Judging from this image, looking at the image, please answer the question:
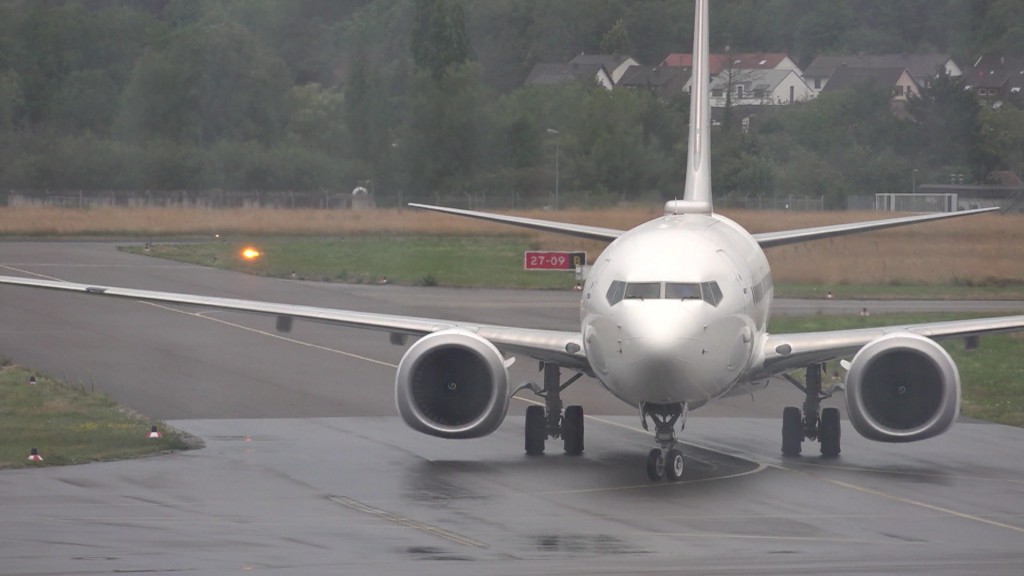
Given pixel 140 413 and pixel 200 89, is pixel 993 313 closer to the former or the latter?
pixel 140 413

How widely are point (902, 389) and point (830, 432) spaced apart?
2030 millimetres

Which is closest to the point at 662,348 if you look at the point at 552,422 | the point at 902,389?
the point at 902,389

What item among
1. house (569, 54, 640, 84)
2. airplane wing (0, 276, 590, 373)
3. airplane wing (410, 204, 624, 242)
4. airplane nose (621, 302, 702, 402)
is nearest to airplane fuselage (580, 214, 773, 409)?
airplane nose (621, 302, 702, 402)

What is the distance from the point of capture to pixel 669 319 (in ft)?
57.7

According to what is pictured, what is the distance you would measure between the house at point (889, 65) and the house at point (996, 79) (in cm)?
74

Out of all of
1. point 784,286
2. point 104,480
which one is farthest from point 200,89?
point 104,480

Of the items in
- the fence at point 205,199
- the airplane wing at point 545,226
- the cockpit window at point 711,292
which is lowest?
the cockpit window at point 711,292

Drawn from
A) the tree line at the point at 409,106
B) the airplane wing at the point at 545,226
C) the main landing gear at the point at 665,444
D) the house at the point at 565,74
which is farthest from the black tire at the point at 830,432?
the house at the point at 565,74

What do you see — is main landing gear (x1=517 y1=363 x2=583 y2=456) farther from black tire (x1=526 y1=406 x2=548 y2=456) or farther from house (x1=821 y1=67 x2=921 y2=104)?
house (x1=821 y1=67 x2=921 y2=104)

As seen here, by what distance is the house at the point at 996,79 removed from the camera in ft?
190

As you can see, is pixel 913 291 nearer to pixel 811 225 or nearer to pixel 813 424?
pixel 811 225

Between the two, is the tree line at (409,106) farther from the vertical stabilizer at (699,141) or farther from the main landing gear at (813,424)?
the main landing gear at (813,424)

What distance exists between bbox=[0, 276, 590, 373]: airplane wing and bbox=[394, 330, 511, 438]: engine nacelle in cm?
55

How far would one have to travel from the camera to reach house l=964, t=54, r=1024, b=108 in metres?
57.9
